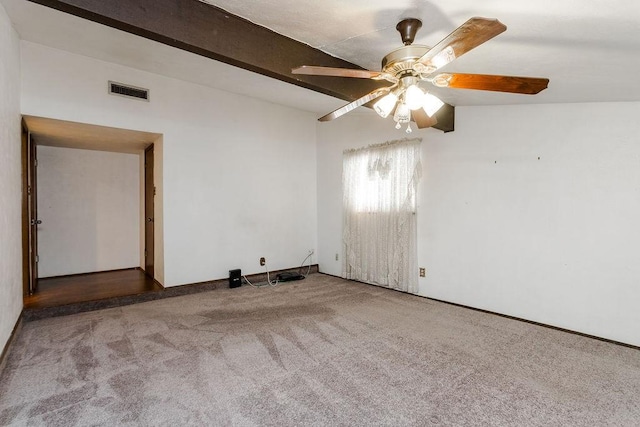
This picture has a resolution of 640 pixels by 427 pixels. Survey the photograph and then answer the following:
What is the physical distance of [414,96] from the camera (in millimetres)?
2016

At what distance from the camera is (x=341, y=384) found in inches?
82.0

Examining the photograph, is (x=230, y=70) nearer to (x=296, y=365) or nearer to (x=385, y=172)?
(x=385, y=172)

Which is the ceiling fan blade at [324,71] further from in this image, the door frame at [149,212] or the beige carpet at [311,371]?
the door frame at [149,212]

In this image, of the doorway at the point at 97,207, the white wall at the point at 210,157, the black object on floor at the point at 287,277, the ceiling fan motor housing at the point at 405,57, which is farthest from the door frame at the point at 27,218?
the ceiling fan motor housing at the point at 405,57

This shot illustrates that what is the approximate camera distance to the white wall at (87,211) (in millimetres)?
4723

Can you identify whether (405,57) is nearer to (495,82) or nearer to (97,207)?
(495,82)

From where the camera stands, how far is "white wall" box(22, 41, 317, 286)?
3.32 m

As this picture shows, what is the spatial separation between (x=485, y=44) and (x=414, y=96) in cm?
49

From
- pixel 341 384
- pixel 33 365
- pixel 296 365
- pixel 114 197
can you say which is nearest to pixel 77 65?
pixel 114 197

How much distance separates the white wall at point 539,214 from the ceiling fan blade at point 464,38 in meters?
2.04

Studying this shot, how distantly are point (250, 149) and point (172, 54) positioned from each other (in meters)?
1.69

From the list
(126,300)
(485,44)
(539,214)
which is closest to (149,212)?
(126,300)

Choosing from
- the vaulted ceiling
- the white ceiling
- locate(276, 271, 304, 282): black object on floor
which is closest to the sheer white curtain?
locate(276, 271, 304, 282): black object on floor

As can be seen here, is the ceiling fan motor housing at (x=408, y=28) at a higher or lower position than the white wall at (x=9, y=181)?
higher
